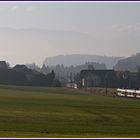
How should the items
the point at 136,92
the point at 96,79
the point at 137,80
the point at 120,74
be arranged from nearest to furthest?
the point at 136,92
the point at 137,80
the point at 120,74
the point at 96,79

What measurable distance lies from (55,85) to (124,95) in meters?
55.6

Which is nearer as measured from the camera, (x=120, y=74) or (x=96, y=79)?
(x=120, y=74)

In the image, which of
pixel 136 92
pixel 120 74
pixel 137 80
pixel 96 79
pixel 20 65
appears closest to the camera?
pixel 136 92

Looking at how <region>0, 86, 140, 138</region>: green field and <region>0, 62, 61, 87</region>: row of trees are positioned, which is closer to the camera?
<region>0, 86, 140, 138</region>: green field

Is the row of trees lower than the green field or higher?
higher

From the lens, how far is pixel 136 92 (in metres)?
83.2

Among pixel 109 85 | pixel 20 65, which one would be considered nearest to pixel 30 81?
pixel 109 85

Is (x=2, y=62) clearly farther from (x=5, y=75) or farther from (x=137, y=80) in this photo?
(x=137, y=80)

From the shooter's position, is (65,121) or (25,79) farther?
(25,79)

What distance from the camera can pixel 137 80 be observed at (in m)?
137

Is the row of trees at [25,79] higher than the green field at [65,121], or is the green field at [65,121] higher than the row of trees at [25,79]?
the row of trees at [25,79]

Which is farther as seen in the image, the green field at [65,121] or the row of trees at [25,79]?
the row of trees at [25,79]

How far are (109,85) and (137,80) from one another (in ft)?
39.3

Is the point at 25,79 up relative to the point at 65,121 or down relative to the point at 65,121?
up
